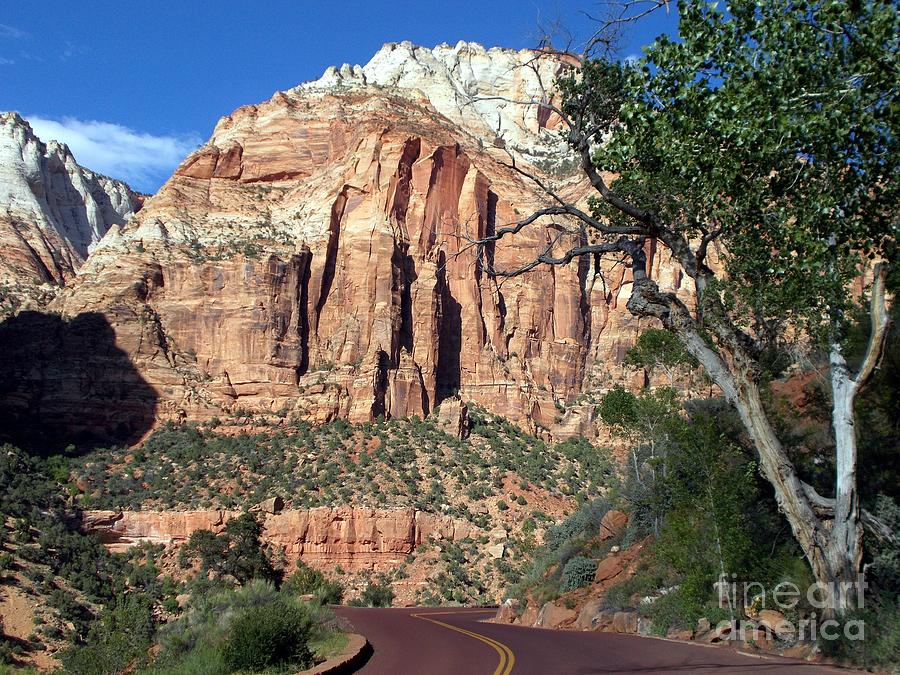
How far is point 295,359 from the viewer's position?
216 feet

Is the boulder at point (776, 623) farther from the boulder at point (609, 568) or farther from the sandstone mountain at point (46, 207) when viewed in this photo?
the sandstone mountain at point (46, 207)

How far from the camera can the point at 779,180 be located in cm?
1112

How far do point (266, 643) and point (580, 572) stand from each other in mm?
13827

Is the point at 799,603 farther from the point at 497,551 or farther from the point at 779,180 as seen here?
the point at 497,551

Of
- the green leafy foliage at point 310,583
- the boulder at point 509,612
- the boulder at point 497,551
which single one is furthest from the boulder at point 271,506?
the boulder at point 509,612

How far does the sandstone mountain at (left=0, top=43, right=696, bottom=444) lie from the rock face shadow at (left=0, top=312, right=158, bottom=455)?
20 centimetres

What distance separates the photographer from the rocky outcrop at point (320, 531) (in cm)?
5153

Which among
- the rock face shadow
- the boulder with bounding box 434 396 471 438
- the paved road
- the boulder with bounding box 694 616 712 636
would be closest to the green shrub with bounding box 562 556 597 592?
the paved road

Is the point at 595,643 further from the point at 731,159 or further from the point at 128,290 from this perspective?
the point at 128,290

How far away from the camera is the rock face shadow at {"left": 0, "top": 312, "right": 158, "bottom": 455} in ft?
204

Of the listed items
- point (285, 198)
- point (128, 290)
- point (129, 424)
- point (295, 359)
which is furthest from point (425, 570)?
point (285, 198)

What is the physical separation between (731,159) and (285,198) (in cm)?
7114

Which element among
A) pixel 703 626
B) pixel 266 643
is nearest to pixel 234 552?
pixel 703 626

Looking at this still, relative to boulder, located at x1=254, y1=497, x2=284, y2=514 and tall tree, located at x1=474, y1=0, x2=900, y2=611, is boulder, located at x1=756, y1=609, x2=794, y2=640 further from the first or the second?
boulder, located at x1=254, y1=497, x2=284, y2=514
